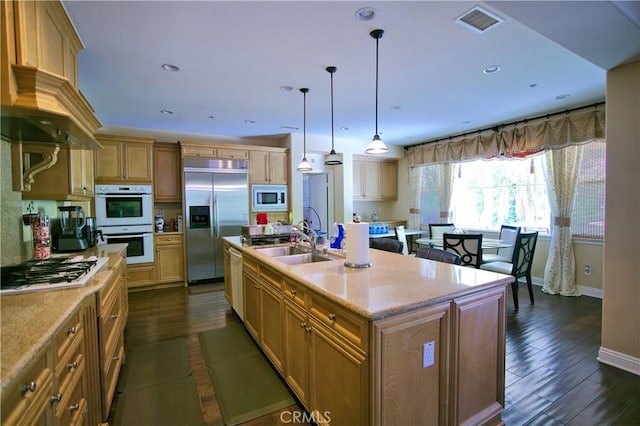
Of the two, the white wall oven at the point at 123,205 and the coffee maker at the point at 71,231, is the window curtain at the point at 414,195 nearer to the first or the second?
the white wall oven at the point at 123,205

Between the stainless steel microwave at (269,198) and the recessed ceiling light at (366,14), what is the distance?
3759 millimetres

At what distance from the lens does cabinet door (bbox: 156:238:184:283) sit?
482 cm

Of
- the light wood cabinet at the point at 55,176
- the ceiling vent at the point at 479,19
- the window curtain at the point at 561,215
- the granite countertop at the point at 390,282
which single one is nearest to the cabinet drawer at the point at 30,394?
the granite countertop at the point at 390,282

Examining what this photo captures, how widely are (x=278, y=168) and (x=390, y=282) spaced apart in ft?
14.0

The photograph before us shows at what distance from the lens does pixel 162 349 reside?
281 centimetres

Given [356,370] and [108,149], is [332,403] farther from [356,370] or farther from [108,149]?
[108,149]

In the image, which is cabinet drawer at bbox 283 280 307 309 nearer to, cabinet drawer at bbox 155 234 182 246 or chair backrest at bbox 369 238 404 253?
chair backrest at bbox 369 238 404 253

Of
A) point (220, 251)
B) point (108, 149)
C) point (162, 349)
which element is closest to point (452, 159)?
point (220, 251)

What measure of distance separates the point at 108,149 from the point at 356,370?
489 cm

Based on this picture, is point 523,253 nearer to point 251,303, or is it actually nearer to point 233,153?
point 251,303

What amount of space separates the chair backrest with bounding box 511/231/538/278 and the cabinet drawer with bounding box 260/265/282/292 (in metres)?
3.12

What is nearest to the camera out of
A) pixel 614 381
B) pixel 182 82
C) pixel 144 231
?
pixel 614 381

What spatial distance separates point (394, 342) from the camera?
135 cm

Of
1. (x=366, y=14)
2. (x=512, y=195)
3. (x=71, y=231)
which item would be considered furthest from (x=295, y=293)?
(x=512, y=195)
